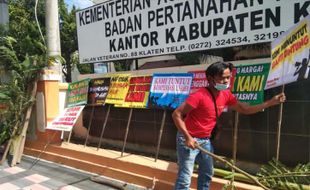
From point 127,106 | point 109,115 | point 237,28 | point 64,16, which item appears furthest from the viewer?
point 64,16

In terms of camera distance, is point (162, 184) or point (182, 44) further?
point (182, 44)

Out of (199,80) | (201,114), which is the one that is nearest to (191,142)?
(201,114)

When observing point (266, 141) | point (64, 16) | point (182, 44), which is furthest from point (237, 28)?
point (64, 16)

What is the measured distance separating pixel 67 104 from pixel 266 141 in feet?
15.4

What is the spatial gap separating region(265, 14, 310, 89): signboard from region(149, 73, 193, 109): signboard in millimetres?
1700

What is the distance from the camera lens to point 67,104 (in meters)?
8.77

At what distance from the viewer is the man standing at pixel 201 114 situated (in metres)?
4.16

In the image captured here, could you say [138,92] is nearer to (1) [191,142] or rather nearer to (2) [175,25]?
(2) [175,25]

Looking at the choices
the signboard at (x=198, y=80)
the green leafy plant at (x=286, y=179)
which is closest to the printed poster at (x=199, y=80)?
the signboard at (x=198, y=80)

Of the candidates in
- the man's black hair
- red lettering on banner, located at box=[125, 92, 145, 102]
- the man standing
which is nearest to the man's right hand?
the man standing

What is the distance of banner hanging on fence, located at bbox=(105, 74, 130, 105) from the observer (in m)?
7.46

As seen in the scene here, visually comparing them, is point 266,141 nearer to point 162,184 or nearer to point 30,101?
point 162,184

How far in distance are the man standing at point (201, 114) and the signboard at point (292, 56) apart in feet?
0.94

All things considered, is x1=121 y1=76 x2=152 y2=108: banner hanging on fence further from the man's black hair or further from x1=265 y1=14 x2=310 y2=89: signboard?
the man's black hair
